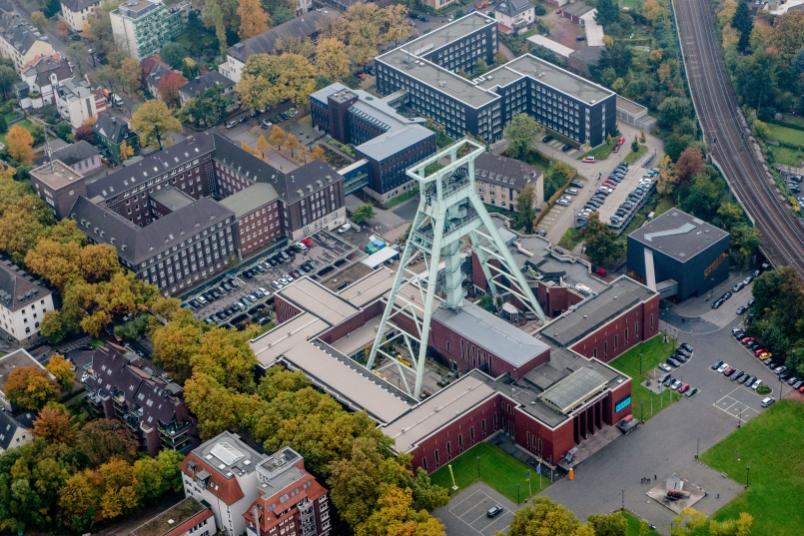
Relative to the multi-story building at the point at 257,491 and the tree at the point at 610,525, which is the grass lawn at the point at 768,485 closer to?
the tree at the point at 610,525

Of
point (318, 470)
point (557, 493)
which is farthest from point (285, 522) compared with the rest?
point (557, 493)

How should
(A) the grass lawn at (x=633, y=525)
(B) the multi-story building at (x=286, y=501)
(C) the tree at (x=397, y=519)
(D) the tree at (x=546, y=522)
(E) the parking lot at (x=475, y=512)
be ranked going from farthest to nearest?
(E) the parking lot at (x=475, y=512)
(A) the grass lawn at (x=633, y=525)
(B) the multi-story building at (x=286, y=501)
(C) the tree at (x=397, y=519)
(D) the tree at (x=546, y=522)

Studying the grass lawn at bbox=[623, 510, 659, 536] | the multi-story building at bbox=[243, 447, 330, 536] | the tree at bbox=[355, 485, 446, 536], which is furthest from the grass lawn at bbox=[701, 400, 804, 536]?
the multi-story building at bbox=[243, 447, 330, 536]

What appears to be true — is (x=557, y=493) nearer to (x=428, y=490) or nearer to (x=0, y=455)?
(x=428, y=490)

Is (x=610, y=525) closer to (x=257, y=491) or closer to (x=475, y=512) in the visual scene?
(x=475, y=512)

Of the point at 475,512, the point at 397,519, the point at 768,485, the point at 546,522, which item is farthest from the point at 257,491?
the point at 768,485

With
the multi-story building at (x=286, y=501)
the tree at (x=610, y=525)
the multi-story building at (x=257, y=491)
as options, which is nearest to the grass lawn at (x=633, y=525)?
the tree at (x=610, y=525)
